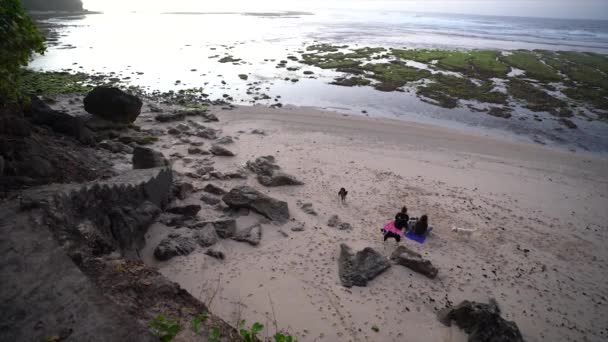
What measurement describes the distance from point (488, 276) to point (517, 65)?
55960mm

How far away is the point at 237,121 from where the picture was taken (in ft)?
88.6

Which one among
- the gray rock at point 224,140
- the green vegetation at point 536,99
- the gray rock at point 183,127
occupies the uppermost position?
the green vegetation at point 536,99

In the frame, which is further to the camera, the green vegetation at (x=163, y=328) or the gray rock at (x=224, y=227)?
the gray rock at (x=224, y=227)

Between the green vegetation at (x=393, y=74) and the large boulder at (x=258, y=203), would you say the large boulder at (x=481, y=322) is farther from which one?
the green vegetation at (x=393, y=74)

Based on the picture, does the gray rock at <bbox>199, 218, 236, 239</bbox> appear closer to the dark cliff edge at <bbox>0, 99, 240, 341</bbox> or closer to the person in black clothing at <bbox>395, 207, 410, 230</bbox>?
the dark cliff edge at <bbox>0, 99, 240, 341</bbox>

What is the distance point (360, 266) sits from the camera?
11.1 metres

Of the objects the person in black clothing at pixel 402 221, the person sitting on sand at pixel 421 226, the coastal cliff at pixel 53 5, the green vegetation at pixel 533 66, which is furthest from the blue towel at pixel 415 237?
the coastal cliff at pixel 53 5

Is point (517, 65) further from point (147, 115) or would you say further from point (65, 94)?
point (65, 94)

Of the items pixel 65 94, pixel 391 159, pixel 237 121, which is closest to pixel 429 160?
pixel 391 159

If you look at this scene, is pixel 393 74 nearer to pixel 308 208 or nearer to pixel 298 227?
pixel 308 208

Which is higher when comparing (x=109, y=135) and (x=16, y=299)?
(x=16, y=299)

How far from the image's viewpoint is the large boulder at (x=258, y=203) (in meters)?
13.8

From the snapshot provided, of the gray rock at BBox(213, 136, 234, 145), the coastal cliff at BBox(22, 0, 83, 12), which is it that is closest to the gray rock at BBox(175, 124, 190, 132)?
the gray rock at BBox(213, 136, 234, 145)

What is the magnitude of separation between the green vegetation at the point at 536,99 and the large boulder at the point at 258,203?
106ft
